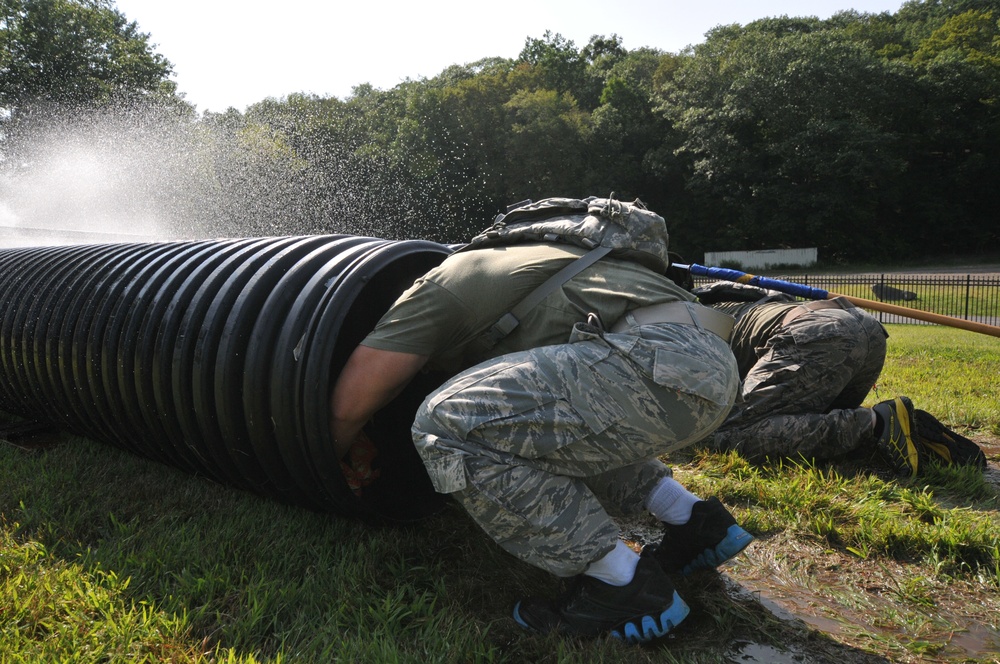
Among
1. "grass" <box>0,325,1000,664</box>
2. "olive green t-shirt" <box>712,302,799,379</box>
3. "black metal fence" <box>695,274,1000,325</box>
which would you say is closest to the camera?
"grass" <box>0,325,1000,664</box>

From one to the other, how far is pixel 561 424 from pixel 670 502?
2.89ft

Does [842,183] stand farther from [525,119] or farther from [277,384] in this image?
[277,384]

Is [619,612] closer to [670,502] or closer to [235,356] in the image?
[670,502]

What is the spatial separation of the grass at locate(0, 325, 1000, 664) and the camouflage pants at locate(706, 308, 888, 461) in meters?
0.36

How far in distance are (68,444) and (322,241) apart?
214 centimetres

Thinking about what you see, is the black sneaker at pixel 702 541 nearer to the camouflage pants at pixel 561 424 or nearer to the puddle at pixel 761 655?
the puddle at pixel 761 655

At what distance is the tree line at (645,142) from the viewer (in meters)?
37.1

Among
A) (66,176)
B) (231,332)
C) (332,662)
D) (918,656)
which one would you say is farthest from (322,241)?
(66,176)

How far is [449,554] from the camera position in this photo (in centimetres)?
291

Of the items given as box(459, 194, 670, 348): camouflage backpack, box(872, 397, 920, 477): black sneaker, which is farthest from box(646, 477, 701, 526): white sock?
box(872, 397, 920, 477): black sneaker

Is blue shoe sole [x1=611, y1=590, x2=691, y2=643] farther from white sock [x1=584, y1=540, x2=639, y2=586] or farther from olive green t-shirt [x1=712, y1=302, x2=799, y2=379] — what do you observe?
olive green t-shirt [x1=712, y1=302, x2=799, y2=379]

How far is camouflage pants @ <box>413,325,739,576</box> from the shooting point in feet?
7.40

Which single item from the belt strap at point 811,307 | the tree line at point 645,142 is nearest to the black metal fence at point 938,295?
the belt strap at point 811,307

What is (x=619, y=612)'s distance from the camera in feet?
7.65
